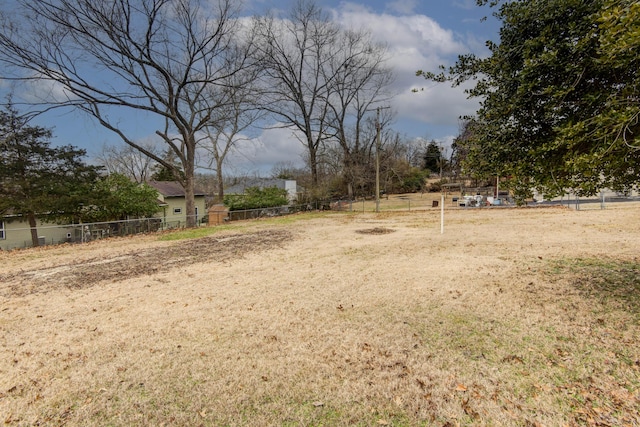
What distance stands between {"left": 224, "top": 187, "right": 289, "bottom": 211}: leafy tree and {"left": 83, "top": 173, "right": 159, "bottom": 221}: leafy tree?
522 cm

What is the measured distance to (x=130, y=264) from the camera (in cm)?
810

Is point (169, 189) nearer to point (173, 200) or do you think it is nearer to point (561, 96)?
point (173, 200)

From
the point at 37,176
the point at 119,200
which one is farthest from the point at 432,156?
the point at 37,176

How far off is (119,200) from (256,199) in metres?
8.42

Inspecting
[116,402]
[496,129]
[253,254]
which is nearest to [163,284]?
[253,254]

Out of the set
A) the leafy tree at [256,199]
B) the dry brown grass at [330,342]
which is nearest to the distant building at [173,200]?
the leafy tree at [256,199]

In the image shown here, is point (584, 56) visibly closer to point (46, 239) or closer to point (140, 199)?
point (140, 199)

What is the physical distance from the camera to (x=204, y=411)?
260cm

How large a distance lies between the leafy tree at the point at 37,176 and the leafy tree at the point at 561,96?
18.4 m

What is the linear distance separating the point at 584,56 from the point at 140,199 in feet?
68.1

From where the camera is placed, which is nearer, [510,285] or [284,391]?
[284,391]

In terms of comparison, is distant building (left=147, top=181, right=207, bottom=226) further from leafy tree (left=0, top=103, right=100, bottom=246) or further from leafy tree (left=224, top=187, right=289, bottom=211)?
leafy tree (left=0, top=103, right=100, bottom=246)

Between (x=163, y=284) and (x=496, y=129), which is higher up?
(x=496, y=129)

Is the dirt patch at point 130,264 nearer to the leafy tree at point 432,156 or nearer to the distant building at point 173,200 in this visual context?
the distant building at point 173,200
